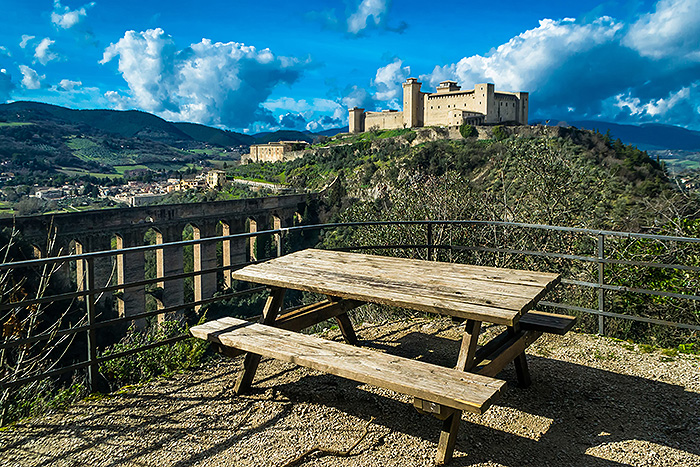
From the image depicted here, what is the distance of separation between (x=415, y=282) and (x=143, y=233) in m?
23.7

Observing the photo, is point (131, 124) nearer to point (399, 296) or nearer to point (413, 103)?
point (413, 103)

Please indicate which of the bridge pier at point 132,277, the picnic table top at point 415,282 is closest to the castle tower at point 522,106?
the bridge pier at point 132,277

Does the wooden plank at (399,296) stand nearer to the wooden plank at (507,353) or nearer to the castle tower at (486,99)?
the wooden plank at (507,353)

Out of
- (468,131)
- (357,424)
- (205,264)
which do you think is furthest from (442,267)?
(468,131)

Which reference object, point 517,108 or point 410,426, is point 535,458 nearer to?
point 410,426

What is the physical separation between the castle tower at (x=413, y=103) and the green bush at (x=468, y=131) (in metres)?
11.9

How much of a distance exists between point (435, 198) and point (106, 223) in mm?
18900

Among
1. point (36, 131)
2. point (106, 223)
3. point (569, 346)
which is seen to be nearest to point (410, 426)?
point (569, 346)

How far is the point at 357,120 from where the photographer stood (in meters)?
64.1

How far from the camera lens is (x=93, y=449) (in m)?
1.97

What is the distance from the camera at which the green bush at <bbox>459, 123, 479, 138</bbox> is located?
144 ft

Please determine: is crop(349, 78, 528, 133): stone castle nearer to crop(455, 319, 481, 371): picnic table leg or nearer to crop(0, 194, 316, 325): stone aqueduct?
crop(0, 194, 316, 325): stone aqueduct

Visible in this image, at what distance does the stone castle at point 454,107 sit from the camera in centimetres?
4969

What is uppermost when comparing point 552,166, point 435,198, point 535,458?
point 552,166
